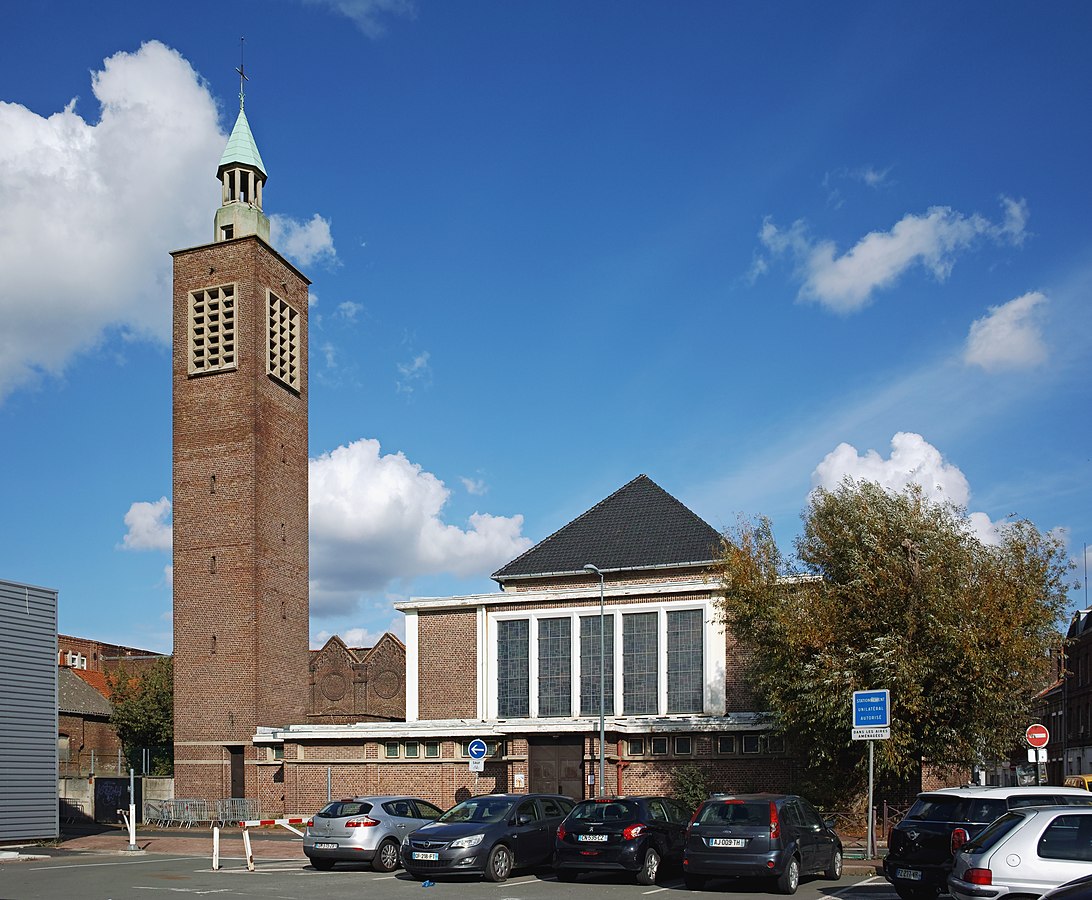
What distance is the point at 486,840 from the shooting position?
66.0 feet

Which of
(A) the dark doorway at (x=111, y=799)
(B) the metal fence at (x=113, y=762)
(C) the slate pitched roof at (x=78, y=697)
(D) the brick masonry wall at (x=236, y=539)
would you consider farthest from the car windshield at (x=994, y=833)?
(C) the slate pitched roof at (x=78, y=697)

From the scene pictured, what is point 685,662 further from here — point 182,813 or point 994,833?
point 994,833

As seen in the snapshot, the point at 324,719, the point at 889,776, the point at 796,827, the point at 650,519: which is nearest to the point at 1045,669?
the point at 889,776

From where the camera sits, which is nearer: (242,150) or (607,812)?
(607,812)

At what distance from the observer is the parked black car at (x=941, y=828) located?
16094mm

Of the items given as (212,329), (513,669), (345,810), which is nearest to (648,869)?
(345,810)

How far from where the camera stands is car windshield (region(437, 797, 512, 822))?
2094 centimetres

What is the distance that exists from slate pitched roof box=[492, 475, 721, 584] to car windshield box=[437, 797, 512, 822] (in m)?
20.2

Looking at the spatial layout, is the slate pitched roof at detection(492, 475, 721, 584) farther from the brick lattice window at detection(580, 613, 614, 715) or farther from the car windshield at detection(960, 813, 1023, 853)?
the car windshield at detection(960, 813, 1023, 853)

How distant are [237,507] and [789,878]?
105 ft

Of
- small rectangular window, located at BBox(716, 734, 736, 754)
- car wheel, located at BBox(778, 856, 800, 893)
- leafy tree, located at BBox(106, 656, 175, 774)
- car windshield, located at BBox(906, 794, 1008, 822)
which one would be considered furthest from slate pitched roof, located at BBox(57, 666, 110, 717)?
car windshield, located at BBox(906, 794, 1008, 822)

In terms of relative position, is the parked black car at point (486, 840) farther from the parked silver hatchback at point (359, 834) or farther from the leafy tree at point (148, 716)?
the leafy tree at point (148, 716)

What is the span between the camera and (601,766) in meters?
34.4

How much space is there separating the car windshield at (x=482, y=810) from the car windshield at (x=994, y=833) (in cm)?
1010
